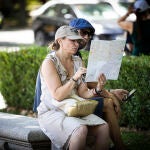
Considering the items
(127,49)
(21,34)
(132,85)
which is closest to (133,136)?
(132,85)

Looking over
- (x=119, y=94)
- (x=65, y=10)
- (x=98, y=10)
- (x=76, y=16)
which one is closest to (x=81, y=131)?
(x=119, y=94)

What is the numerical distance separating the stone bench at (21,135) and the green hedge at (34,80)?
169 centimetres

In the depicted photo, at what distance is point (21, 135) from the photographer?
20.6 feet

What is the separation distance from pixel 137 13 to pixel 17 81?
212 cm

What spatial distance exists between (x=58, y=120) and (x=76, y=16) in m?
12.3

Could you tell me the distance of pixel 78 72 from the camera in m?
5.80

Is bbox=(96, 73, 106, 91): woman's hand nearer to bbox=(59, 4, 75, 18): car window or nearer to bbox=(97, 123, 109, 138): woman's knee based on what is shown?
bbox=(97, 123, 109, 138): woman's knee

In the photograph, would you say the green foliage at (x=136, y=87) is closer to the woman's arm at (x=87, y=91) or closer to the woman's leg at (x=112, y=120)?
the woman's leg at (x=112, y=120)

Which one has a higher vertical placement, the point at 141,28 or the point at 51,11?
the point at 141,28

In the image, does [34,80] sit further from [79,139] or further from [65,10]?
[65,10]

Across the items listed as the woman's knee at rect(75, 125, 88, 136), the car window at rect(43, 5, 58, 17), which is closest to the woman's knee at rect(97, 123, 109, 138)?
the woman's knee at rect(75, 125, 88, 136)

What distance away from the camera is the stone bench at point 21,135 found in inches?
245

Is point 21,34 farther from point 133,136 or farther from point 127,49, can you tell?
point 133,136

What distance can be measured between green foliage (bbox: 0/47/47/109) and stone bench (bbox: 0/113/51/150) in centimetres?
257
